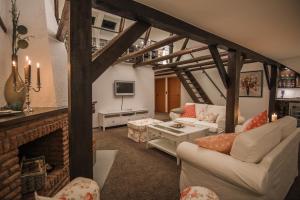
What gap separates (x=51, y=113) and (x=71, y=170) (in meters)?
0.68

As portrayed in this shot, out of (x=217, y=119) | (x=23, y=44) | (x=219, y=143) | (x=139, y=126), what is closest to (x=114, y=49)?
(x=23, y=44)

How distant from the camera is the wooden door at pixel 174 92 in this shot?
28.0ft

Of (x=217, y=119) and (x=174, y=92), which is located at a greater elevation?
(x=174, y=92)

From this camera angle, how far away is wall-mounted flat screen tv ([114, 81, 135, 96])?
5.73m

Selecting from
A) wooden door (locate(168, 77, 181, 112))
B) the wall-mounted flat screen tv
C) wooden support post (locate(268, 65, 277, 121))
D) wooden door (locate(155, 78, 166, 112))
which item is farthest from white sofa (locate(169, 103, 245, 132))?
wooden door (locate(155, 78, 166, 112))

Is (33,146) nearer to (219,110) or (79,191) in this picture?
(79,191)

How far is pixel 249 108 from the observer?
5781mm

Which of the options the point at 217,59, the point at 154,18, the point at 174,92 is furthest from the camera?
the point at 174,92

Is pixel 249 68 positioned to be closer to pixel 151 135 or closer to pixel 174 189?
pixel 151 135

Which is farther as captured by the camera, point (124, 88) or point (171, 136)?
point (124, 88)

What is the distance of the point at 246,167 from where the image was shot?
133cm

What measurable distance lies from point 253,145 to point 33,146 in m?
2.48

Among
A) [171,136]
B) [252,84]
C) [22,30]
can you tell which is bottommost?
[171,136]

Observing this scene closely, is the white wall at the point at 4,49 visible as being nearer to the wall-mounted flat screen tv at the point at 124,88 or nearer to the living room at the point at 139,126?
the living room at the point at 139,126
